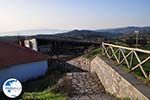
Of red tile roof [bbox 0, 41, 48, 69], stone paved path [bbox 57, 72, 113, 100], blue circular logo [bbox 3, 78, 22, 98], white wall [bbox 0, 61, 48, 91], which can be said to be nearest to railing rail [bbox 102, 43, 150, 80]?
stone paved path [bbox 57, 72, 113, 100]

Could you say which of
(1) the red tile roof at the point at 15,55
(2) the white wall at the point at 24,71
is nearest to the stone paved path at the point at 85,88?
(2) the white wall at the point at 24,71

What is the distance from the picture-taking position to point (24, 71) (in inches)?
849

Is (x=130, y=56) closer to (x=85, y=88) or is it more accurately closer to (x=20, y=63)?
(x=85, y=88)

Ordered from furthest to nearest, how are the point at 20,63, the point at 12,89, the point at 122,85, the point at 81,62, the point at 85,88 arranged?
1. the point at 81,62
2. the point at 20,63
3. the point at 85,88
4. the point at 122,85
5. the point at 12,89

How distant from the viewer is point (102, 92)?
12031 millimetres

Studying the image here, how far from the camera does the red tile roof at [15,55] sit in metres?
21.3

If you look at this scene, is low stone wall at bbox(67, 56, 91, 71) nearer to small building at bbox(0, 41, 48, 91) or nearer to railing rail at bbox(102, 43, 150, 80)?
small building at bbox(0, 41, 48, 91)

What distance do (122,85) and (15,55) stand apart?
15209 mm

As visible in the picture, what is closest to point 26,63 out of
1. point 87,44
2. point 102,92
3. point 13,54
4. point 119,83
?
point 13,54

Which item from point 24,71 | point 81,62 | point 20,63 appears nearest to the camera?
point 20,63

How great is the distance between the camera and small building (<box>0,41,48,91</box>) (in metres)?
20.5

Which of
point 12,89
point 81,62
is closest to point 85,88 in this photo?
point 12,89

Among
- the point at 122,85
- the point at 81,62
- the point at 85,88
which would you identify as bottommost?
the point at 81,62

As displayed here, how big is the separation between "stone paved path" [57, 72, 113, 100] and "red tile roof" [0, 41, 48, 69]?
26.5ft
